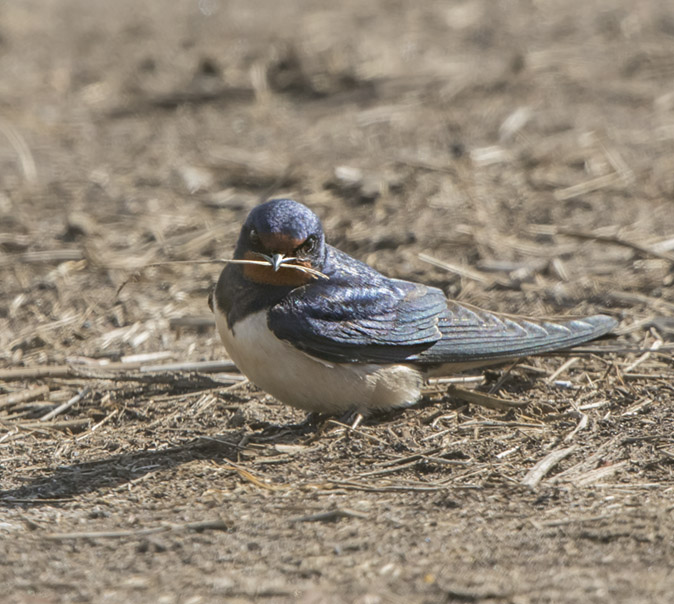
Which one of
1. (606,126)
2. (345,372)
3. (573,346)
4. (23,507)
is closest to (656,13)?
(606,126)

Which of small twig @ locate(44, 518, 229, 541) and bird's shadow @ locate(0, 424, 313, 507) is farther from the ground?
small twig @ locate(44, 518, 229, 541)

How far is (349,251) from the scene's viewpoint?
698 cm

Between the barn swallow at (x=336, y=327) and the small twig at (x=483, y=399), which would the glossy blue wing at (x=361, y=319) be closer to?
the barn swallow at (x=336, y=327)

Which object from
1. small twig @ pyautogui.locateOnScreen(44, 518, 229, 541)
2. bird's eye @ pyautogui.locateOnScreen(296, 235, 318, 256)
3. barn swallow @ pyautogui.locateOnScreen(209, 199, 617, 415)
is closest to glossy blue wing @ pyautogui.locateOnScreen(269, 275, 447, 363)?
barn swallow @ pyautogui.locateOnScreen(209, 199, 617, 415)

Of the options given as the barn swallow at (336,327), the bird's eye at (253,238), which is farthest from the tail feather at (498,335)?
the bird's eye at (253,238)

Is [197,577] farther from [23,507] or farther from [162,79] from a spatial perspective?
[162,79]

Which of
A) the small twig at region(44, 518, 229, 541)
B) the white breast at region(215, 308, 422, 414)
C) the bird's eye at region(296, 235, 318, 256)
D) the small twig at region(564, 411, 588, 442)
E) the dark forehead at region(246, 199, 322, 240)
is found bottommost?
the small twig at region(564, 411, 588, 442)

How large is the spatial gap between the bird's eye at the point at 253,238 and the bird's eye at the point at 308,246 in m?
0.18

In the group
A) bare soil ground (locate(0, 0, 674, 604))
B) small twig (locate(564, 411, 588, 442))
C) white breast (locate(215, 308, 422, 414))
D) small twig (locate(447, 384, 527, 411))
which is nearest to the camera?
bare soil ground (locate(0, 0, 674, 604))

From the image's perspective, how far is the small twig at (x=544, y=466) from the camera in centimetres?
421

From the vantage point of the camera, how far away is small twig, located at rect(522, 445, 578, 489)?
4.21 m

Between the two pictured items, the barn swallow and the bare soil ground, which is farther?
the barn swallow

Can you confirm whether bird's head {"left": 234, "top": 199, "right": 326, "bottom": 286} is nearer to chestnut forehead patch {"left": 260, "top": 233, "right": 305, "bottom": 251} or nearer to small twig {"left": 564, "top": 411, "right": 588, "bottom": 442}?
chestnut forehead patch {"left": 260, "top": 233, "right": 305, "bottom": 251}

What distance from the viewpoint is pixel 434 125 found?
891cm
